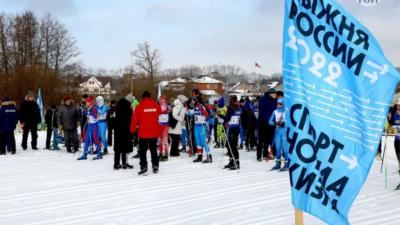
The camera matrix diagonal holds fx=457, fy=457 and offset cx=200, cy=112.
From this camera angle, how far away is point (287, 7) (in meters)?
3.91

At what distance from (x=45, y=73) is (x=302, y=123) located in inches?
1888

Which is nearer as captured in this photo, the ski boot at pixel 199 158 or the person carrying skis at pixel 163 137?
the ski boot at pixel 199 158

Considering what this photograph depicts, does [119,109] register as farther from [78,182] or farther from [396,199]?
[396,199]

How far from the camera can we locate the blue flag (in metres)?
3.66

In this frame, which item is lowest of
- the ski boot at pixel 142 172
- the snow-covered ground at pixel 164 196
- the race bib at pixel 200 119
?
the snow-covered ground at pixel 164 196

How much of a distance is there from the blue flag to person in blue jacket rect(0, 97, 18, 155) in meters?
13.5

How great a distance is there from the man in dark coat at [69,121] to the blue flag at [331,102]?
12.8 meters

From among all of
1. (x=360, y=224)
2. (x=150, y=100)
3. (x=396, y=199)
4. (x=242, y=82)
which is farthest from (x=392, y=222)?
(x=242, y=82)

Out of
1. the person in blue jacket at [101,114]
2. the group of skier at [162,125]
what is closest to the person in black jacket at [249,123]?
the group of skier at [162,125]

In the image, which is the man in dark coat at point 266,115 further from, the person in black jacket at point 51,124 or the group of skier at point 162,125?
the person in black jacket at point 51,124

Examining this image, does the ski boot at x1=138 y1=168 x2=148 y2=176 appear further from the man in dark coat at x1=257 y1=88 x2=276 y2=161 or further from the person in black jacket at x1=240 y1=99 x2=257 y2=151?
the person in black jacket at x1=240 y1=99 x2=257 y2=151

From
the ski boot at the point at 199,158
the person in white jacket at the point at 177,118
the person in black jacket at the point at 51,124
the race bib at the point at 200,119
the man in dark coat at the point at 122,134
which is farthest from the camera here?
the person in black jacket at the point at 51,124

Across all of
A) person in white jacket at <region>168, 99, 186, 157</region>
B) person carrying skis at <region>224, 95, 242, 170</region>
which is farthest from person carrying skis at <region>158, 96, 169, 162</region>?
person carrying skis at <region>224, 95, 242, 170</region>

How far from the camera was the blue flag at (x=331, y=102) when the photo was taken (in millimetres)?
3656
